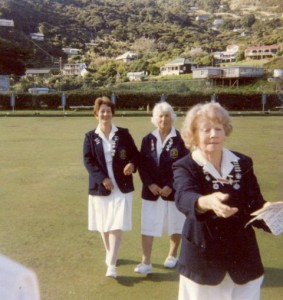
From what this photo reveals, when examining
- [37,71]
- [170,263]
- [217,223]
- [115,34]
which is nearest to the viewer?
[217,223]

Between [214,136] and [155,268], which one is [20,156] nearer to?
[155,268]

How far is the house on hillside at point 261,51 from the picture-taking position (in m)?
108

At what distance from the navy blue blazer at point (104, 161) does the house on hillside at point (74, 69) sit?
9172 centimetres

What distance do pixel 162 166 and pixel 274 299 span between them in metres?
1.50

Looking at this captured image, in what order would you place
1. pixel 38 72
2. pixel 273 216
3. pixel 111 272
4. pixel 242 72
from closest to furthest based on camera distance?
pixel 273 216 → pixel 111 272 → pixel 242 72 → pixel 38 72

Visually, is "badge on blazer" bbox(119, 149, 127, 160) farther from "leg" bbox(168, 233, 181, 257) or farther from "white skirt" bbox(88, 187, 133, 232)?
"leg" bbox(168, 233, 181, 257)

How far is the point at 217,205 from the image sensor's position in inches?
89.6

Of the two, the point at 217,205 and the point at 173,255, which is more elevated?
the point at 217,205

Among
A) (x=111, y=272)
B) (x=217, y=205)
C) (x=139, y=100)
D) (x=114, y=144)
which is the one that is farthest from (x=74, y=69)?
(x=217, y=205)

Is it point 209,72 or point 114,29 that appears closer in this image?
point 209,72

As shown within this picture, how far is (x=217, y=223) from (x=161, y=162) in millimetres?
2228

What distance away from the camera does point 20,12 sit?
127 metres

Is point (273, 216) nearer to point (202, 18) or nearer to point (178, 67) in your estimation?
point (178, 67)

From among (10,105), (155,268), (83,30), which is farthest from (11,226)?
(83,30)
